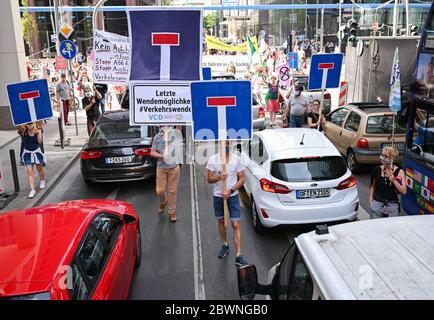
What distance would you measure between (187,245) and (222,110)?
2.37 metres

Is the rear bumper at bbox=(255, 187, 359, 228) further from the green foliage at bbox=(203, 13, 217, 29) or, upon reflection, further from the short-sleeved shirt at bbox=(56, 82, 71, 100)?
the green foliage at bbox=(203, 13, 217, 29)

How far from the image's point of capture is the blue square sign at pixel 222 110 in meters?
6.32

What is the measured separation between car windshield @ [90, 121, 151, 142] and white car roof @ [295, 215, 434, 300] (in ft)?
25.1

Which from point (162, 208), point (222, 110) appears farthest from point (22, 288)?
point (162, 208)

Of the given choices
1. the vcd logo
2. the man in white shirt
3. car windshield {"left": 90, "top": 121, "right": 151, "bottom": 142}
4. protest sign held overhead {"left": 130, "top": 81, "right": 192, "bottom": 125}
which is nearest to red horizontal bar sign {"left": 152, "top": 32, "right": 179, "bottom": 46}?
protest sign held overhead {"left": 130, "top": 81, "right": 192, "bottom": 125}

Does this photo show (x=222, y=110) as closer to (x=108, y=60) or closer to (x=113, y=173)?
(x=113, y=173)

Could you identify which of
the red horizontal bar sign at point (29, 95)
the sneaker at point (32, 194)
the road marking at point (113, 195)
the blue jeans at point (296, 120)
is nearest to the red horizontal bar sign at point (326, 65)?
the blue jeans at point (296, 120)

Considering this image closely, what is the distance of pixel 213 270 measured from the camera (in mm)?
6621

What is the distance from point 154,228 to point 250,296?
485 cm

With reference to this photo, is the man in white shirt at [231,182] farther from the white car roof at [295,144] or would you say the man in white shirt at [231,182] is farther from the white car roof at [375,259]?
the white car roof at [375,259]

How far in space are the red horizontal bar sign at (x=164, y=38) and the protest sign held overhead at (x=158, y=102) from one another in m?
0.60

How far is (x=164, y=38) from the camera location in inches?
280

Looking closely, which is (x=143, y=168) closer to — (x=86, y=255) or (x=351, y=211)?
(x=351, y=211)
